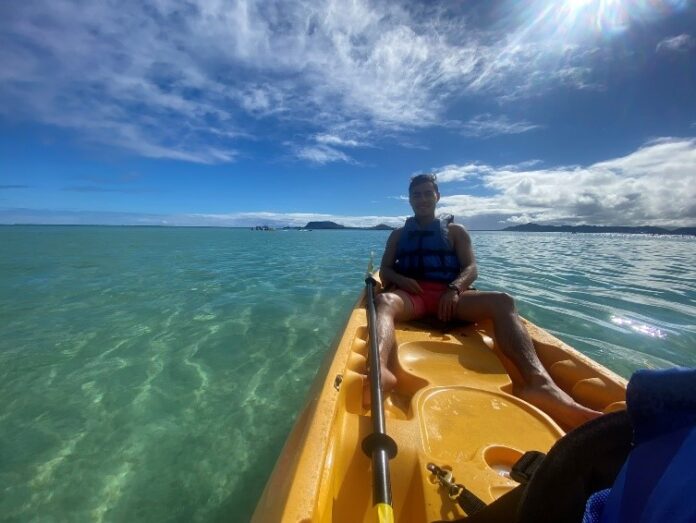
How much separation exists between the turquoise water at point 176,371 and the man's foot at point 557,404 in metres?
2.45

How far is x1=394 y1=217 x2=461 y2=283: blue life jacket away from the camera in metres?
4.32

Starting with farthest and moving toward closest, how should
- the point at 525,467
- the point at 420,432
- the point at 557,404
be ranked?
the point at 557,404 → the point at 420,432 → the point at 525,467

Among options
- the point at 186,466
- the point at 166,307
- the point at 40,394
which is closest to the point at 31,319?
the point at 166,307

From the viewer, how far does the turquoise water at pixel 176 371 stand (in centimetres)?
285

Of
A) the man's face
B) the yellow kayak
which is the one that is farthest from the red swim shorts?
the man's face

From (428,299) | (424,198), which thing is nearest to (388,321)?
(428,299)

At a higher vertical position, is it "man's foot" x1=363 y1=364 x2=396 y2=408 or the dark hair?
the dark hair

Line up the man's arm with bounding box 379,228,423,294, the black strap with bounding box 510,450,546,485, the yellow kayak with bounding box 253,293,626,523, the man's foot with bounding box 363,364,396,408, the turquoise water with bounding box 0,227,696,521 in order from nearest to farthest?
the black strap with bounding box 510,450,546,485
the yellow kayak with bounding box 253,293,626,523
the man's foot with bounding box 363,364,396,408
the turquoise water with bounding box 0,227,696,521
the man's arm with bounding box 379,228,423,294

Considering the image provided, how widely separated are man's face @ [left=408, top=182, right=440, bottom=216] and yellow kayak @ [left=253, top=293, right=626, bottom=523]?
2.03 m

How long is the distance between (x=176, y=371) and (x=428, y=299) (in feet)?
12.2

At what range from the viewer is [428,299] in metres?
4.13

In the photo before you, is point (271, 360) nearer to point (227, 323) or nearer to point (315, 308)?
point (227, 323)

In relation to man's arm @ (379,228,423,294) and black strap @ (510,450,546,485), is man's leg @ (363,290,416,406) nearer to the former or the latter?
man's arm @ (379,228,423,294)

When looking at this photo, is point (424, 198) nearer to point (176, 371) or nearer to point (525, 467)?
point (525, 467)
